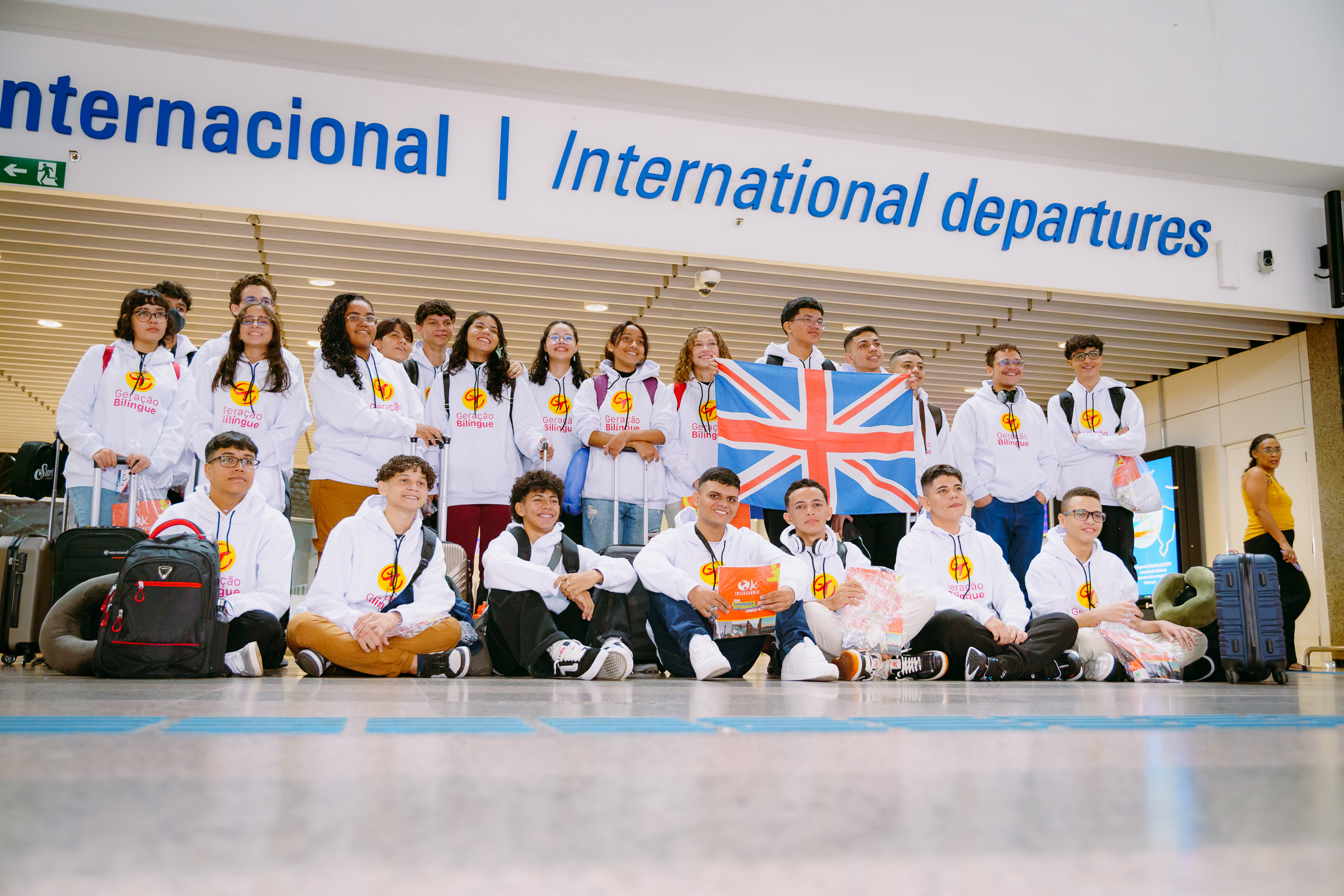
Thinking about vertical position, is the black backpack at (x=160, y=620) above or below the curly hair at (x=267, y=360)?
below

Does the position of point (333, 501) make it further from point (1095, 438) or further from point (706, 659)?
point (1095, 438)

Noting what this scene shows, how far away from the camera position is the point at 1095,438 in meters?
6.74

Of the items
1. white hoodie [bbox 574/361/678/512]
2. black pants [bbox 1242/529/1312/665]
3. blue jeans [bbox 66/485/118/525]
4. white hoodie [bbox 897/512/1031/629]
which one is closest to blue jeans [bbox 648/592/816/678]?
white hoodie [bbox 897/512/1031/629]

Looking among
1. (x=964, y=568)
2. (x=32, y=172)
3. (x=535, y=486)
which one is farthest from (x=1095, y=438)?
(x=32, y=172)

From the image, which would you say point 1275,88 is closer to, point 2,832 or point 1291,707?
point 1291,707

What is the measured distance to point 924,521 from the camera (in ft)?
18.7

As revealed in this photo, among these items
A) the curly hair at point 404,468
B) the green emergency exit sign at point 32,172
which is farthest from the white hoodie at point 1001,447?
the green emergency exit sign at point 32,172

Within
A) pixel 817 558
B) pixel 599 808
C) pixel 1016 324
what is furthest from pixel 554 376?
pixel 1016 324

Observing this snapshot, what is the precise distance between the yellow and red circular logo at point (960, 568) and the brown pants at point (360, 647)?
265 centimetres

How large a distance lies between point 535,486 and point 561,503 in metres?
0.55

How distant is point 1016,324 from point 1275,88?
2.94 metres

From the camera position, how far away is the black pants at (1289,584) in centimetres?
674

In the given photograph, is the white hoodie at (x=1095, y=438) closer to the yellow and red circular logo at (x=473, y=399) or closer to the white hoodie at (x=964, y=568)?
the white hoodie at (x=964, y=568)

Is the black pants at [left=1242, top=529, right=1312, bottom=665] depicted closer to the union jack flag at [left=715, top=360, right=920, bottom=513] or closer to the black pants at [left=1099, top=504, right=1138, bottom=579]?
the black pants at [left=1099, top=504, right=1138, bottom=579]
